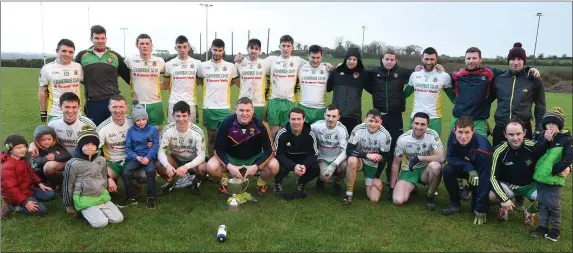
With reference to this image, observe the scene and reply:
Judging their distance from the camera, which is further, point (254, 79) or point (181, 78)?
point (254, 79)

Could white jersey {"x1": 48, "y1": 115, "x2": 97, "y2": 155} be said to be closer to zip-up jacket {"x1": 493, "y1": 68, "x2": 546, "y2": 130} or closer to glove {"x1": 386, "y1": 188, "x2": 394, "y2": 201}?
glove {"x1": 386, "y1": 188, "x2": 394, "y2": 201}

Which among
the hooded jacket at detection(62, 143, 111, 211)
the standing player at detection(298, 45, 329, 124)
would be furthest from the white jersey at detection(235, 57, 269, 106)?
the hooded jacket at detection(62, 143, 111, 211)

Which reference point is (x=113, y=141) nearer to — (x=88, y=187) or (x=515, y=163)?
(x=88, y=187)

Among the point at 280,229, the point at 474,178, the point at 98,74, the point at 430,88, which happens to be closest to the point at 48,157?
the point at 98,74

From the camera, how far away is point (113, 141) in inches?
200

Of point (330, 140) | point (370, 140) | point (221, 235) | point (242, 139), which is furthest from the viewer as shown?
point (330, 140)

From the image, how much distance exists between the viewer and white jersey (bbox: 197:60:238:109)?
241 inches

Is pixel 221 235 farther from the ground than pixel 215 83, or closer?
closer

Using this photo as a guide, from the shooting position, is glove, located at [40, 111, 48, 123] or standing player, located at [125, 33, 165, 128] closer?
glove, located at [40, 111, 48, 123]

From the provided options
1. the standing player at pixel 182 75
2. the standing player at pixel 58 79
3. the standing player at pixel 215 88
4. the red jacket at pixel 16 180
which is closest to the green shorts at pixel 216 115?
the standing player at pixel 215 88

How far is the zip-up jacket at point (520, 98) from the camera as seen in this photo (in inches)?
203

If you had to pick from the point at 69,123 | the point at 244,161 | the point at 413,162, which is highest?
the point at 69,123

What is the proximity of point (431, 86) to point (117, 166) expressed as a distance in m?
4.39

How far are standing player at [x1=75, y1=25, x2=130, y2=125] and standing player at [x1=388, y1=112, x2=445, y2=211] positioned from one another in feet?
13.3
